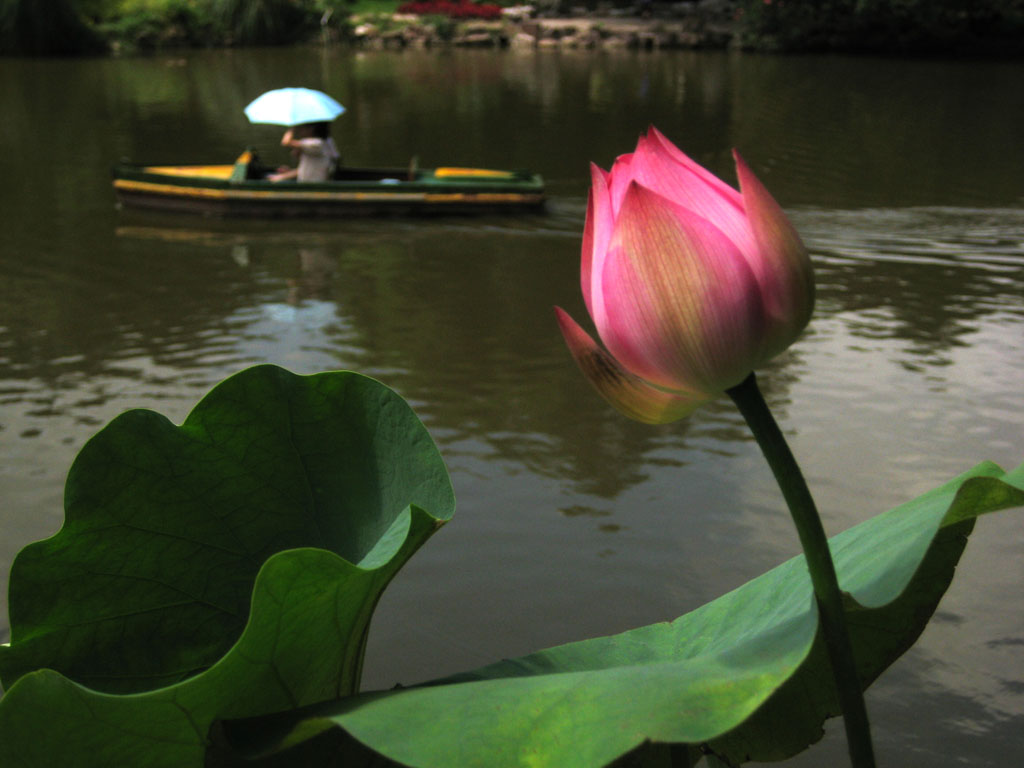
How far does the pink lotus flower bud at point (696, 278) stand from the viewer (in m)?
0.65

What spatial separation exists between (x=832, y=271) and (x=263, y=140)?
7274 millimetres

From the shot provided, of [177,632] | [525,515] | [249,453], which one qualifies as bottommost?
[525,515]

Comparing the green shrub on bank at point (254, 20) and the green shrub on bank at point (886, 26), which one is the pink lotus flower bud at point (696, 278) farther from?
the green shrub on bank at point (254, 20)

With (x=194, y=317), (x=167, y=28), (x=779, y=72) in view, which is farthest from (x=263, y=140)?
(x=167, y=28)

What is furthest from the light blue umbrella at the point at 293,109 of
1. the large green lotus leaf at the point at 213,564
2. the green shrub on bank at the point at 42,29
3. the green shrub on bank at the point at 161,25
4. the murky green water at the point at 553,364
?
the green shrub on bank at the point at 161,25

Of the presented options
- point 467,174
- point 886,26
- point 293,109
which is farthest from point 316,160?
point 886,26

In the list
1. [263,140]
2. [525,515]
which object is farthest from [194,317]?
[263,140]

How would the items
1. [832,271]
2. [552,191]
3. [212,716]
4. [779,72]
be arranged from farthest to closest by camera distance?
[779,72], [552,191], [832,271], [212,716]

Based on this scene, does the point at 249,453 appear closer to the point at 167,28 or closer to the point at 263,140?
the point at 263,140

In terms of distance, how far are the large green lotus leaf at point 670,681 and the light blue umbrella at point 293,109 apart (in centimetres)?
738

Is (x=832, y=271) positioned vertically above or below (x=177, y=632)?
below

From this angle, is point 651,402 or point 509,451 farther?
point 509,451

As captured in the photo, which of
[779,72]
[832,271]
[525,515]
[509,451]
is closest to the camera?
[525,515]

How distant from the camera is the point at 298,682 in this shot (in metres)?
Result: 0.76
